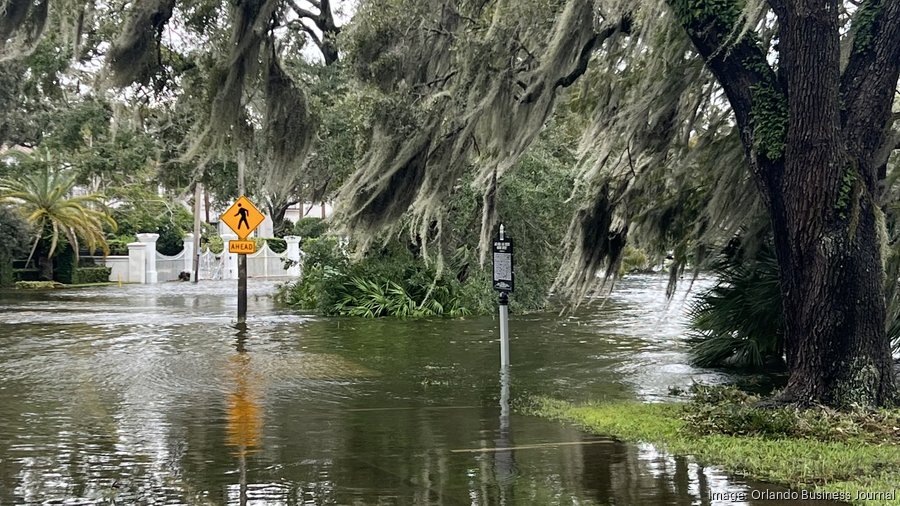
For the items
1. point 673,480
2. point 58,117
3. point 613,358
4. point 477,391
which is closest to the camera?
point 673,480

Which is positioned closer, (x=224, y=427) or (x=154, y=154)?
(x=224, y=427)

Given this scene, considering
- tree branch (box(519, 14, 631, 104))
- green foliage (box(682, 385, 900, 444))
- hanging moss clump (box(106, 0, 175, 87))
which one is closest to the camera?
green foliage (box(682, 385, 900, 444))

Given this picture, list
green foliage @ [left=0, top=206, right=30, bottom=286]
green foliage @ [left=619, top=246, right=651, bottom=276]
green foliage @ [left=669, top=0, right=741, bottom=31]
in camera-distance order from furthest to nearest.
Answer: green foliage @ [left=0, top=206, right=30, bottom=286]
green foliage @ [left=619, top=246, right=651, bottom=276]
green foliage @ [left=669, top=0, right=741, bottom=31]

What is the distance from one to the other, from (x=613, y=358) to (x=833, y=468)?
313 inches

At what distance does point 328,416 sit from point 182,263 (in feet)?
126

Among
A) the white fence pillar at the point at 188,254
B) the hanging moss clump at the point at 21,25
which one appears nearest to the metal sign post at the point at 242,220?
the hanging moss clump at the point at 21,25

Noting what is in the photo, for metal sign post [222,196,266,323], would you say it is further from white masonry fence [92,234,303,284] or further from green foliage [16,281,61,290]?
green foliage [16,281,61,290]

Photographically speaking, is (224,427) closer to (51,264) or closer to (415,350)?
(415,350)

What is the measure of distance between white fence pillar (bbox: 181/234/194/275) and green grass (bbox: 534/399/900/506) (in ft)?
128

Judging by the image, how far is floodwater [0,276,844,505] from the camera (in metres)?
6.35

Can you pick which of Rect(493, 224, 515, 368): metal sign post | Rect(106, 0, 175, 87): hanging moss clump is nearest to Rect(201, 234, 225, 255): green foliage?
Rect(493, 224, 515, 368): metal sign post

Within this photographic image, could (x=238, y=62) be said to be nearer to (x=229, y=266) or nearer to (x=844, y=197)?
(x=844, y=197)

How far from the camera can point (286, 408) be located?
32.3ft

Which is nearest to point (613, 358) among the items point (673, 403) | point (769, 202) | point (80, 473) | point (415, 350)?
point (415, 350)
